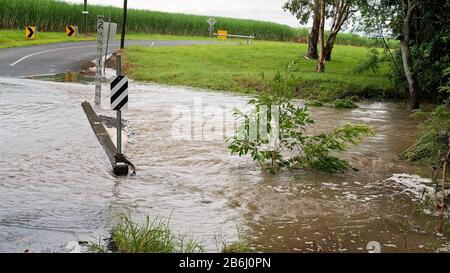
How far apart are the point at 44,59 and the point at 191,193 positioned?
913 inches

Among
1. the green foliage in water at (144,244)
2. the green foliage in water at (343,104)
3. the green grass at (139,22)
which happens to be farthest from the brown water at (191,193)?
the green grass at (139,22)

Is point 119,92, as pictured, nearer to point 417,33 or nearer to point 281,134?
point 281,134

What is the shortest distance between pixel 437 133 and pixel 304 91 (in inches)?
517

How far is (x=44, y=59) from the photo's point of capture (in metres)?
28.8

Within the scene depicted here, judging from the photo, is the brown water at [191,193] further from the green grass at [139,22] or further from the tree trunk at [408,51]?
the green grass at [139,22]

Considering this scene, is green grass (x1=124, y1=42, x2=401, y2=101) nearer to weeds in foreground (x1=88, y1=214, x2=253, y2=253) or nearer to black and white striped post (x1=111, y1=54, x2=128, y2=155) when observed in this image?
black and white striped post (x1=111, y1=54, x2=128, y2=155)

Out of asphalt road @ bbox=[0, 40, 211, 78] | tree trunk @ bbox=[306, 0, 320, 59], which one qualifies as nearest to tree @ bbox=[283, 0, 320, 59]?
tree trunk @ bbox=[306, 0, 320, 59]

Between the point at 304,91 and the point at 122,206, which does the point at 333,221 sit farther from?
the point at 304,91

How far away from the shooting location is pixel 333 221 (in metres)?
6.91

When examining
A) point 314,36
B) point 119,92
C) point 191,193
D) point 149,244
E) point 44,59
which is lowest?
point 191,193

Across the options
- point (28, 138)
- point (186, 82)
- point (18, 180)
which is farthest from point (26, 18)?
point (18, 180)

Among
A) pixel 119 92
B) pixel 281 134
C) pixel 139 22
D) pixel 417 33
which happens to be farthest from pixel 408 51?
pixel 139 22

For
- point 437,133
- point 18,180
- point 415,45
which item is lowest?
point 18,180

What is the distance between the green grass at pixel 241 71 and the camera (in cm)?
2188
